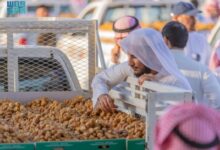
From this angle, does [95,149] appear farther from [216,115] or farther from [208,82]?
[208,82]

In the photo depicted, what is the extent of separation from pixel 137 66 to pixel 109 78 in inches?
19.9

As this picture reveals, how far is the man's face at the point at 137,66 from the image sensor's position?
21.3 feet

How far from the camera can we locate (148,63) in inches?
254

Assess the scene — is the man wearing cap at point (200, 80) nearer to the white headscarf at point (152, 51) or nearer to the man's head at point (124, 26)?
the white headscarf at point (152, 51)

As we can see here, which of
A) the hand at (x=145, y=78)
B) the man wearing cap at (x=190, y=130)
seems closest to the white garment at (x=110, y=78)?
the hand at (x=145, y=78)

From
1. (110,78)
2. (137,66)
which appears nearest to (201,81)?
(110,78)

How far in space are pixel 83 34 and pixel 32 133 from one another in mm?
2504

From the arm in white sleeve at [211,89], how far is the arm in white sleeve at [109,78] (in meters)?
0.69

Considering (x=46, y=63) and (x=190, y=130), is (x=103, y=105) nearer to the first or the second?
(x=46, y=63)

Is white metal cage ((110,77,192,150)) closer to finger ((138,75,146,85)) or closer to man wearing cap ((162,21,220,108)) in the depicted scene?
finger ((138,75,146,85))

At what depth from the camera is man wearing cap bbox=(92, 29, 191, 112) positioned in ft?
20.7

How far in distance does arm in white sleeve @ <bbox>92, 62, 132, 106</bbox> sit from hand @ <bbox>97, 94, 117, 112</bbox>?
49 millimetres

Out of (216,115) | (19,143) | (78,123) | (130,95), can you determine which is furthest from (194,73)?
(216,115)

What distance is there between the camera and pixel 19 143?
5203 millimetres
